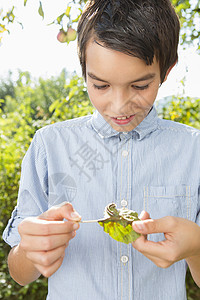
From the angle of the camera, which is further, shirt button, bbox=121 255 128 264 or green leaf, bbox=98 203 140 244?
shirt button, bbox=121 255 128 264

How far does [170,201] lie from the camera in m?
1.16

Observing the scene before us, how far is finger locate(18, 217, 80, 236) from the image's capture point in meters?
0.85

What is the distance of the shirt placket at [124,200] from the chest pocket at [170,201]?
0.26 ft

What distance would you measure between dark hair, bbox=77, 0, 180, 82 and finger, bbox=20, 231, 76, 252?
1.78 ft

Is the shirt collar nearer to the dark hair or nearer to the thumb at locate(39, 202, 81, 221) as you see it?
the dark hair

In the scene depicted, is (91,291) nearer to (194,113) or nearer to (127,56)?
(127,56)

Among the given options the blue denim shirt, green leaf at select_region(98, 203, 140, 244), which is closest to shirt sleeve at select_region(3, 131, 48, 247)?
the blue denim shirt

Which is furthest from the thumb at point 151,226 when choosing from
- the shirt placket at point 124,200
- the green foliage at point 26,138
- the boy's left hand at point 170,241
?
the green foliage at point 26,138

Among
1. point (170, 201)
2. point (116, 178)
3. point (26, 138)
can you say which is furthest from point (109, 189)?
point (26, 138)

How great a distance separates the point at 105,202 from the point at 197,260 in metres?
0.36

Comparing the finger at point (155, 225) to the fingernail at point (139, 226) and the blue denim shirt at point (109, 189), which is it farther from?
the blue denim shirt at point (109, 189)

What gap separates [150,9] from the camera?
987 millimetres

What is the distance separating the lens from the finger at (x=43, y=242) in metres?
0.85

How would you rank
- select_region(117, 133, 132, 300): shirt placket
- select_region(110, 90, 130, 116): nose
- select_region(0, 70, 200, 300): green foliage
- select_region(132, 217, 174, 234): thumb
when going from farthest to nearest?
select_region(0, 70, 200, 300): green foliage → select_region(117, 133, 132, 300): shirt placket → select_region(110, 90, 130, 116): nose → select_region(132, 217, 174, 234): thumb
